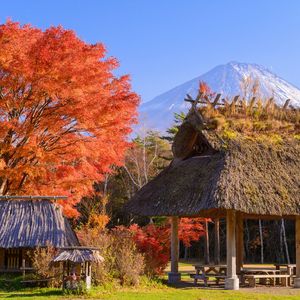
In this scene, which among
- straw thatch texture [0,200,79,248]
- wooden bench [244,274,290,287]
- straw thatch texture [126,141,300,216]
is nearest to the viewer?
straw thatch texture [126,141,300,216]

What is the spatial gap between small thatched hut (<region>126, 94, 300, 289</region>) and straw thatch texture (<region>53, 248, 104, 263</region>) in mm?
3105

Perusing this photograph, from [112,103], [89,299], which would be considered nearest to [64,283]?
[89,299]

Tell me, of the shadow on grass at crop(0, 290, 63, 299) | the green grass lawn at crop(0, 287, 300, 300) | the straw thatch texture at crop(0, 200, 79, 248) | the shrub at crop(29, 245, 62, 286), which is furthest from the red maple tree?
the shadow on grass at crop(0, 290, 63, 299)

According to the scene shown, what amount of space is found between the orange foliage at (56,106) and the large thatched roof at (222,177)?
2.04 metres

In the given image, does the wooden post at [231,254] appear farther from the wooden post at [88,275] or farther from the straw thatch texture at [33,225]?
the straw thatch texture at [33,225]

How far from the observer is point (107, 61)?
16.7m

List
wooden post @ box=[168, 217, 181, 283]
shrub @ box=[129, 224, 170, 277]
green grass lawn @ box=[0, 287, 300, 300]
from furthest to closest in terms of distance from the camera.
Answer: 1. wooden post @ box=[168, 217, 181, 283]
2. shrub @ box=[129, 224, 170, 277]
3. green grass lawn @ box=[0, 287, 300, 300]

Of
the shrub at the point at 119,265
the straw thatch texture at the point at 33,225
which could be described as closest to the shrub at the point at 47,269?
the shrub at the point at 119,265

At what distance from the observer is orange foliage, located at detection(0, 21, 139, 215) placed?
49.9 feet

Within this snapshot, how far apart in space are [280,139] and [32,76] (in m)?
8.25


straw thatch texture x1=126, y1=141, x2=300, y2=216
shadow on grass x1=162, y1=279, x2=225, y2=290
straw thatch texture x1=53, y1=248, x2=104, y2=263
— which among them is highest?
straw thatch texture x1=126, y1=141, x2=300, y2=216

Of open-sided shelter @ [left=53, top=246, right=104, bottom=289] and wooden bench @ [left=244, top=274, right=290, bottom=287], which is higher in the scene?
open-sided shelter @ [left=53, top=246, right=104, bottom=289]

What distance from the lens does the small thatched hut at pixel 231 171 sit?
48.2ft

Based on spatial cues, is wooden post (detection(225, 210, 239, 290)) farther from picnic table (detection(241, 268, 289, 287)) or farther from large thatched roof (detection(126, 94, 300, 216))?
picnic table (detection(241, 268, 289, 287))
